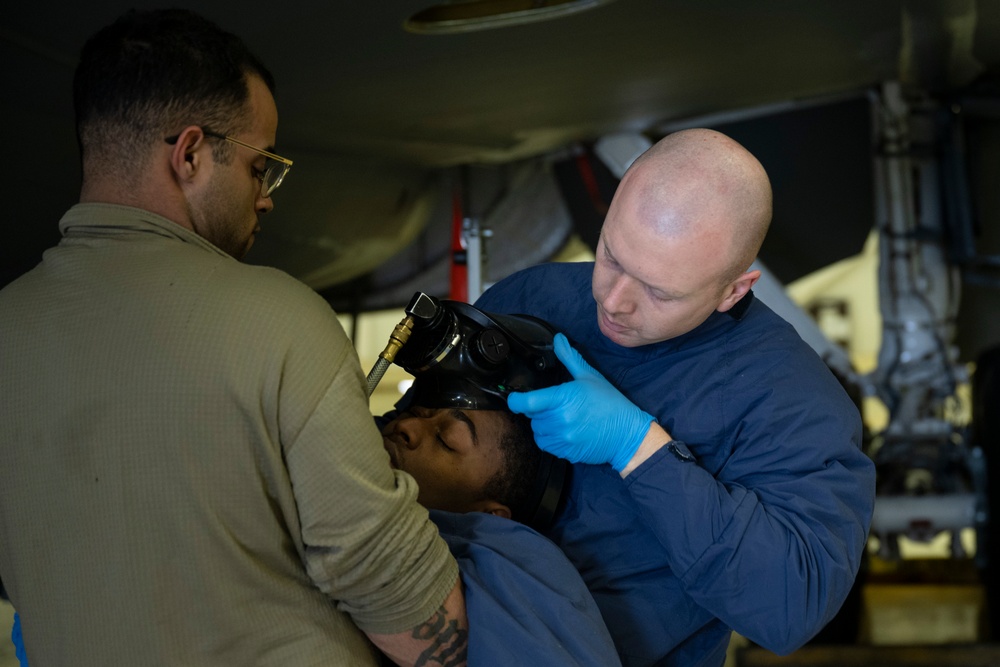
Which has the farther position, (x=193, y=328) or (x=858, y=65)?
(x=858, y=65)

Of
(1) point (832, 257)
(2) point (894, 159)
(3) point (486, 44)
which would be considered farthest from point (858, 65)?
(3) point (486, 44)

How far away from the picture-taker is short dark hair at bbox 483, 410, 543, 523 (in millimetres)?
1626

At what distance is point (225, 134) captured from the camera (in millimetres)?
1154

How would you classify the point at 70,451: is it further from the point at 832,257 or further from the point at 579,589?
the point at 832,257

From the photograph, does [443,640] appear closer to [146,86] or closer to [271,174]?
[271,174]

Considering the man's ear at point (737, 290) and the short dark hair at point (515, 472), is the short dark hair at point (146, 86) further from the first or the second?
the man's ear at point (737, 290)

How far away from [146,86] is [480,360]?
0.65 m

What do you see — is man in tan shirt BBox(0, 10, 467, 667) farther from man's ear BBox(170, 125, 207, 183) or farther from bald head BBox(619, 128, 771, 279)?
bald head BBox(619, 128, 771, 279)

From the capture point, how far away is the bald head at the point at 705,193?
58.6 inches

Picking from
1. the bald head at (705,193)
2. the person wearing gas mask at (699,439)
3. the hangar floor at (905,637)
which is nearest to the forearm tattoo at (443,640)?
the person wearing gas mask at (699,439)

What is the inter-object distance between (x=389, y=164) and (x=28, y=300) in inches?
107

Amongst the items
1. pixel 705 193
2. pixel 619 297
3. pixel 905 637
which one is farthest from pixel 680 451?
pixel 905 637

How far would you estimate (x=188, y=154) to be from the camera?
1135 millimetres

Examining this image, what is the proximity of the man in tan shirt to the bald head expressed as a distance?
0.60m
